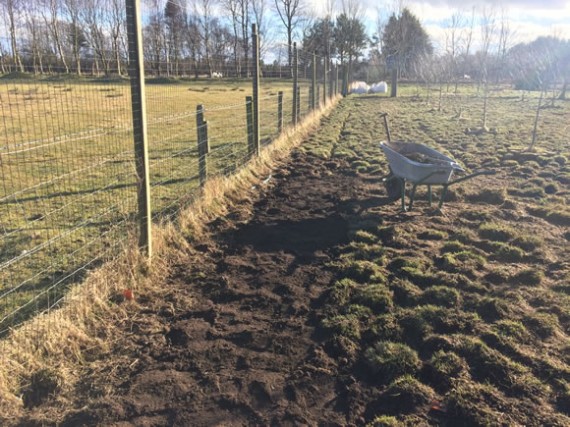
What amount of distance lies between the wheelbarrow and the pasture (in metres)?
0.35

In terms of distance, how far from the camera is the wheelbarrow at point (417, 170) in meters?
5.95

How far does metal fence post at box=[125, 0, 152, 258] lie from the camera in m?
3.83

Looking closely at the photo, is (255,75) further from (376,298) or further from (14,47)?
(376,298)

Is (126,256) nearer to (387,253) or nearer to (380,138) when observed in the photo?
(387,253)

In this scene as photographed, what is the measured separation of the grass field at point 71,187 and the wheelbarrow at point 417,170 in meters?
2.63

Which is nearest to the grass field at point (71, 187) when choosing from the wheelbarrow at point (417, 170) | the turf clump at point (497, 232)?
the wheelbarrow at point (417, 170)

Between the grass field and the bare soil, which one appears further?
the grass field

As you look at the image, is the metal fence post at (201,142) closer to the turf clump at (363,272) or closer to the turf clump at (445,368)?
the turf clump at (363,272)

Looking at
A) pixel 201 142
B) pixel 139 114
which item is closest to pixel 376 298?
pixel 139 114

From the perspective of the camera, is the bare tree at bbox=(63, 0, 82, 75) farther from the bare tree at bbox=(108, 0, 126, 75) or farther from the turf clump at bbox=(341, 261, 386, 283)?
the turf clump at bbox=(341, 261, 386, 283)

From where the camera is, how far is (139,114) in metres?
4.02

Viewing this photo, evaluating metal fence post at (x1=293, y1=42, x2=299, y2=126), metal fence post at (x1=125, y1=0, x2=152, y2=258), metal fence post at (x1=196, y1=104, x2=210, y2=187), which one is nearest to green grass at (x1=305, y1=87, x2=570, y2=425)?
metal fence post at (x1=125, y1=0, x2=152, y2=258)

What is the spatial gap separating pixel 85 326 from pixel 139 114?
183 cm

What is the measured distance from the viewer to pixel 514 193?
7.35 m
